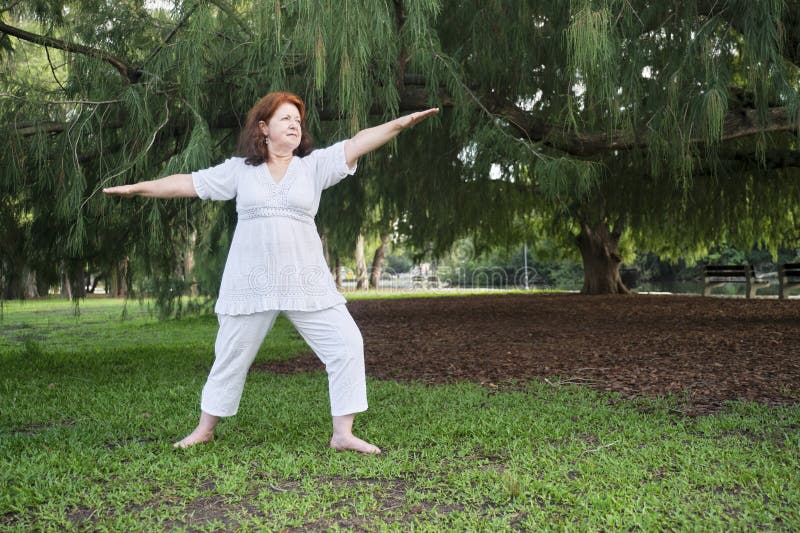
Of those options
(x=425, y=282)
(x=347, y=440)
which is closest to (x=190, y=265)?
(x=347, y=440)

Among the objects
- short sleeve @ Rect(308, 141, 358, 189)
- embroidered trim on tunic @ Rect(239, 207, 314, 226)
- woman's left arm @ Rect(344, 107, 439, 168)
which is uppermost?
woman's left arm @ Rect(344, 107, 439, 168)

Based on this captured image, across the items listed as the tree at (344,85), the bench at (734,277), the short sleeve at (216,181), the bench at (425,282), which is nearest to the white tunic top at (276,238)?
the short sleeve at (216,181)

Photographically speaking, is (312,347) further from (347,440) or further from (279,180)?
(279,180)

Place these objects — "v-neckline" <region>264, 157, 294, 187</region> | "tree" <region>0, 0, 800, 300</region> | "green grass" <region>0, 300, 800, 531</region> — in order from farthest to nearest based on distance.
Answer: "tree" <region>0, 0, 800, 300</region> < "v-neckline" <region>264, 157, 294, 187</region> < "green grass" <region>0, 300, 800, 531</region>

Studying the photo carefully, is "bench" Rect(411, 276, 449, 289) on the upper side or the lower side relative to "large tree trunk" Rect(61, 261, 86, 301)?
lower

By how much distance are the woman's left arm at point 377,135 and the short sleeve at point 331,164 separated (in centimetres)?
3

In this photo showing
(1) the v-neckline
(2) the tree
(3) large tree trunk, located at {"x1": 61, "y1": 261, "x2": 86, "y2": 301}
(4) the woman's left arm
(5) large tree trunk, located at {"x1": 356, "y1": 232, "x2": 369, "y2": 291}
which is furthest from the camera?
(5) large tree trunk, located at {"x1": 356, "y1": 232, "x2": 369, "y2": 291}

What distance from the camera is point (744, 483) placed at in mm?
2598

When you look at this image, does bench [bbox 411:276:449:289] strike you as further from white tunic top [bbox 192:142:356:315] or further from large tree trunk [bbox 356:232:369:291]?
white tunic top [bbox 192:142:356:315]

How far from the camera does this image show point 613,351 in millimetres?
6316

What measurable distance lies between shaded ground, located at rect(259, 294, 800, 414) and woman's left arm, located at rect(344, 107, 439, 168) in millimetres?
2332

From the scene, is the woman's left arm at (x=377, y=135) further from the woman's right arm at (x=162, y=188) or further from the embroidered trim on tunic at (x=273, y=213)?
the woman's right arm at (x=162, y=188)

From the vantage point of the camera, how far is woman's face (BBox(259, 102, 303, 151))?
316cm

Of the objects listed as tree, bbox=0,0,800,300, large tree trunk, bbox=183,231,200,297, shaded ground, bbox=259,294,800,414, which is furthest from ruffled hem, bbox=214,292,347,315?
large tree trunk, bbox=183,231,200,297
